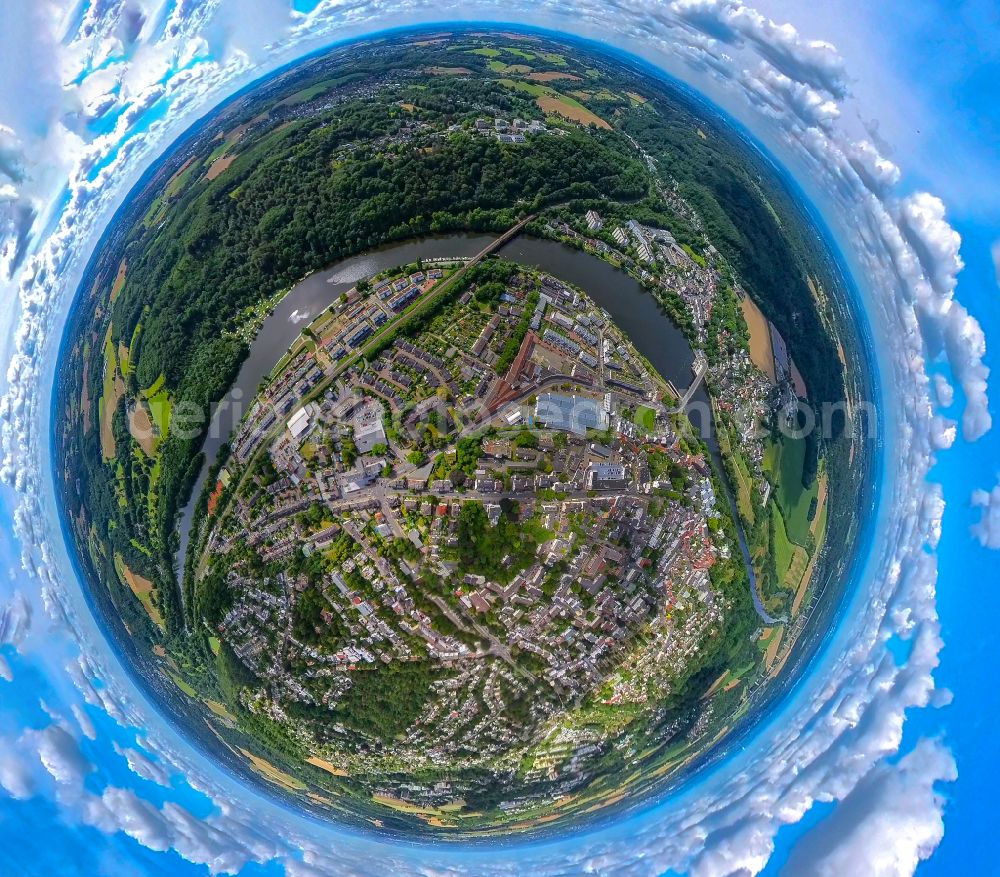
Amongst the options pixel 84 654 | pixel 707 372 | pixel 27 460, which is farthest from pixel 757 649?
pixel 27 460

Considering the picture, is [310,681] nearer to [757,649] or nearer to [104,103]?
[757,649]

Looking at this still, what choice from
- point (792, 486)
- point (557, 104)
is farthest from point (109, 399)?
point (792, 486)

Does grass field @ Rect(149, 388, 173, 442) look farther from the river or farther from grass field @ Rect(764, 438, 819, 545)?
grass field @ Rect(764, 438, 819, 545)

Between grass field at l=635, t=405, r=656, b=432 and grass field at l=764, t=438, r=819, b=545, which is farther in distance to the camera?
grass field at l=764, t=438, r=819, b=545

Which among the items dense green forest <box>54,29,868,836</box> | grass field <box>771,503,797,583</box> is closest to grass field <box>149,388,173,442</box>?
dense green forest <box>54,29,868,836</box>

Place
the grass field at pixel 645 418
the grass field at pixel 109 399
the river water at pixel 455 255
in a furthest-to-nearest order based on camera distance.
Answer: the grass field at pixel 109 399 → the river water at pixel 455 255 → the grass field at pixel 645 418

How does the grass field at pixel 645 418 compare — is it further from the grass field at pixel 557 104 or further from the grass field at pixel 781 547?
the grass field at pixel 557 104

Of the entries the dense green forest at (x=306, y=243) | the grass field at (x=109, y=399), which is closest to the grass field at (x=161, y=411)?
the dense green forest at (x=306, y=243)
